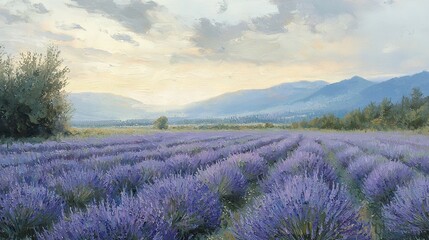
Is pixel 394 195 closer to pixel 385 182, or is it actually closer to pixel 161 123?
pixel 385 182

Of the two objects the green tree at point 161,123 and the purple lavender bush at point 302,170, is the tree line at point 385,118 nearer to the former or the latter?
the green tree at point 161,123

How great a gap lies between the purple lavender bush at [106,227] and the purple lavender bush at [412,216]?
212 centimetres

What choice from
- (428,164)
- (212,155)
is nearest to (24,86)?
(212,155)

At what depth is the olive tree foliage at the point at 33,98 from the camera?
20625 mm

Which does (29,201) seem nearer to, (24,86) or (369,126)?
(24,86)

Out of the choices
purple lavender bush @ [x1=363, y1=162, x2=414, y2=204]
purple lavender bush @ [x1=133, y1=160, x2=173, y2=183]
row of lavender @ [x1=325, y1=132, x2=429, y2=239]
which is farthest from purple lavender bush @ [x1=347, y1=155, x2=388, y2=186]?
purple lavender bush @ [x1=133, y1=160, x2=173, y2=183]

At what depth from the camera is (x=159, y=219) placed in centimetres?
273

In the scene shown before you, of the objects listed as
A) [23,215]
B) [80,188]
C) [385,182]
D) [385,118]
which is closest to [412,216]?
[385,182]

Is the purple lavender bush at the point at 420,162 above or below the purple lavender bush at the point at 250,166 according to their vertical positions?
below

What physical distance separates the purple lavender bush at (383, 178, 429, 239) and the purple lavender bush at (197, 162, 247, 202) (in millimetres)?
2018

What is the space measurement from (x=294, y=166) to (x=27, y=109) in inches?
737

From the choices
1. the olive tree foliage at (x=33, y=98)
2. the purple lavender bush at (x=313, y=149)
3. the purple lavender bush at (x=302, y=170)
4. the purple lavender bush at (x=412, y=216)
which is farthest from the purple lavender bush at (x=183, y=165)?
the olive tree foliage at (x=33, y=98)

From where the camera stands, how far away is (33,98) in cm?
2080

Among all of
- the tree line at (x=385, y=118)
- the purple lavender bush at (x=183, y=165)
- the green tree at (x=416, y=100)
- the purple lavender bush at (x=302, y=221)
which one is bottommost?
the tree line at (x=385, y=118)
